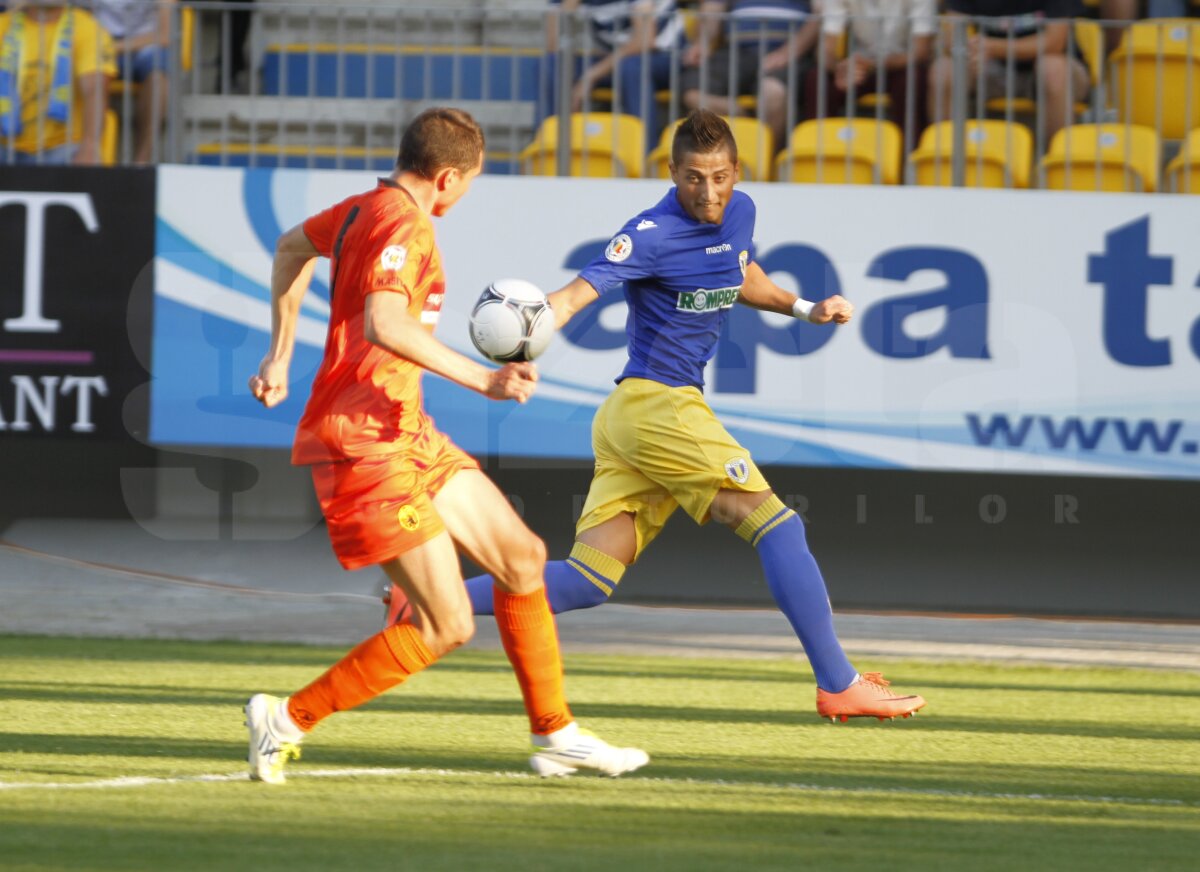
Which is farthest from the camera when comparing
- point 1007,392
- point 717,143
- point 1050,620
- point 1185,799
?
point 1050,620

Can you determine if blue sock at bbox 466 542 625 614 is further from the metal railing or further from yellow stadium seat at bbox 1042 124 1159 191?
yellow stadium seat at bbox 1042 124 1159 191

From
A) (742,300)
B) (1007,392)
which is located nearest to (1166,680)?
(1007,392)

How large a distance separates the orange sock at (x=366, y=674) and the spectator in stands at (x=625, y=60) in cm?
630

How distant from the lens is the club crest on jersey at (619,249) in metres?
5.92

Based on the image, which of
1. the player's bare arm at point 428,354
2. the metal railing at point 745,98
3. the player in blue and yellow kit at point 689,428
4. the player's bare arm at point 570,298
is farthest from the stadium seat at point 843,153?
the player's bare arm at point 428,354

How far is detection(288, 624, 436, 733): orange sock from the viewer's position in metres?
4.90

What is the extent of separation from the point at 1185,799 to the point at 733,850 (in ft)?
5.91

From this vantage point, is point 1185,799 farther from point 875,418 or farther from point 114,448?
point 114,448

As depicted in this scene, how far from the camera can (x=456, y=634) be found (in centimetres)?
489

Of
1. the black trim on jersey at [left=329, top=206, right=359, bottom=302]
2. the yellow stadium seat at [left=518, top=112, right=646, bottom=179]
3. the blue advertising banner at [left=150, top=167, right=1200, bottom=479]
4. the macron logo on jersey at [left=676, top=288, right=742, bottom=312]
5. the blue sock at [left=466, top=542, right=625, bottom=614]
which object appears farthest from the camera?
the yellow stadium seat at [left=518, top=112, right=646, bottom=179]

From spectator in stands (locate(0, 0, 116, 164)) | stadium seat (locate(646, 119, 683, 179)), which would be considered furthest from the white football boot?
spectator in stands (locate(0, 0, 116, 164))

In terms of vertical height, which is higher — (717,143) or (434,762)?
(717,143)

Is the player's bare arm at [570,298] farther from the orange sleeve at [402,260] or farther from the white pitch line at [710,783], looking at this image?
the white pitch line at [710,783]

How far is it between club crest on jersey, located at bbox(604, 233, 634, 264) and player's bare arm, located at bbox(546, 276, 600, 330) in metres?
0.29
